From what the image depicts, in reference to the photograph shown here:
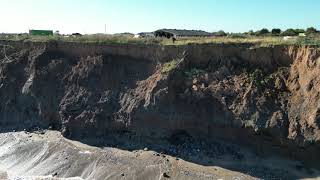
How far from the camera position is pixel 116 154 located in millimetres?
31844

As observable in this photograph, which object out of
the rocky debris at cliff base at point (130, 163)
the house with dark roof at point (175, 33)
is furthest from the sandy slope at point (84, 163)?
the house with dark roof at point (175, 33)

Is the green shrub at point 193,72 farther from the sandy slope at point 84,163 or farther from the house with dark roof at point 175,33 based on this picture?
the house with dark roof at point 175,33

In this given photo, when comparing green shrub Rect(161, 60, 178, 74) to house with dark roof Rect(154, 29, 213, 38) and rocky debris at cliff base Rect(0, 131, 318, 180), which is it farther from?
house with dark roof Rect(154, 29, 213, 38)

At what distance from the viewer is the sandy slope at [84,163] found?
29141mm

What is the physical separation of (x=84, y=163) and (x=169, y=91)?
6906 millimetres

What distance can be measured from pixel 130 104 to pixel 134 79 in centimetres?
258

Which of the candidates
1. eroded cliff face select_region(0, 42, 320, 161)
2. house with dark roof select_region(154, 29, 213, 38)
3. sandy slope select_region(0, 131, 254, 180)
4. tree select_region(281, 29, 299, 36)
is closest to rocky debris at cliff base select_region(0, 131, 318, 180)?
sandy slope select_region(0, 131, 254, 180)

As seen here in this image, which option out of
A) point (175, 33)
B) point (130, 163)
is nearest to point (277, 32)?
point (175, 33)

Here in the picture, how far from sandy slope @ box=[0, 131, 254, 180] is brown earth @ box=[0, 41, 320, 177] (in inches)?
70.2

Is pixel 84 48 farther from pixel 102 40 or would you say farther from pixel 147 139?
pixel 147 139

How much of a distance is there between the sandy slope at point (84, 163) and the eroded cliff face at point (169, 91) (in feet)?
6.08

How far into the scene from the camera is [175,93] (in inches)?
1336

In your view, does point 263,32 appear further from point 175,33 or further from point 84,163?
point 84,163

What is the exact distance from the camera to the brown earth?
1198 inches
